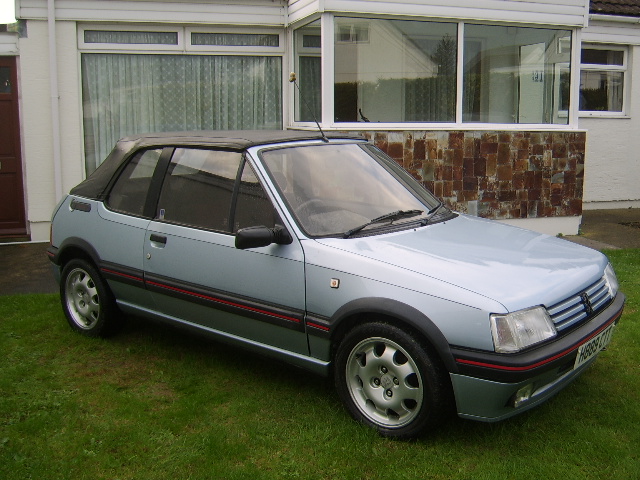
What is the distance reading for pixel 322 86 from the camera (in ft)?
31.4

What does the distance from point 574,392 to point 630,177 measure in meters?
9.80

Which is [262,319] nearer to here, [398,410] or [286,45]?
[398,410]

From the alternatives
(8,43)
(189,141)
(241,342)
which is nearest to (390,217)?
(241,342)

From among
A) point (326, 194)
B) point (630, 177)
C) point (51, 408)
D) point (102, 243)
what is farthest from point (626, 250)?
point (51, 408)

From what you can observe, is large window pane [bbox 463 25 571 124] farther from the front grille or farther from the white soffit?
the front grille

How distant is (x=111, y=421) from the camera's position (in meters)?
4.36

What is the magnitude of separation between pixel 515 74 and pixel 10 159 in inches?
281

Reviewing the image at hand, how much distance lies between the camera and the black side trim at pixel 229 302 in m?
4.30

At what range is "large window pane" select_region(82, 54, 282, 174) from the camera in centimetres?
1012

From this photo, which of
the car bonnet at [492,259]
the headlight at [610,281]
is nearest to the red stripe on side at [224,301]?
the car bonnet at [492,259]

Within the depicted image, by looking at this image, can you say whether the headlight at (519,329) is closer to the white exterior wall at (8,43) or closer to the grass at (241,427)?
the grass at (241,427)

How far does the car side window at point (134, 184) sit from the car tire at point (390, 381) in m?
2.06

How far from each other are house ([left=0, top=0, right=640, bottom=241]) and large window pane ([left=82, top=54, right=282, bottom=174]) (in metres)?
0.02

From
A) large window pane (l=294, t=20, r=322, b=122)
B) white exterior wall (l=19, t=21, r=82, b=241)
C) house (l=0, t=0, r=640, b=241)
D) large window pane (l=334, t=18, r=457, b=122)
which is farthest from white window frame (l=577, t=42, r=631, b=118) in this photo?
white exterior wall (l=19, t=21, r=82, b=241)
